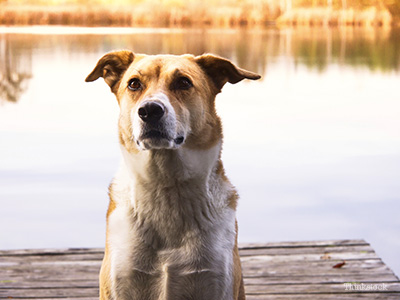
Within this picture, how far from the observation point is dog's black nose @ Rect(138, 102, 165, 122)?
2176mm

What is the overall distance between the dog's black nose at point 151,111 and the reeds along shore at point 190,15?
23.0 feet

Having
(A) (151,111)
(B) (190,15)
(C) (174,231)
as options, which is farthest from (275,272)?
(B) (190,15)

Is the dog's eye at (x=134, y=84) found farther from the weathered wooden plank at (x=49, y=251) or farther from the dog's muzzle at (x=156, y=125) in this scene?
the weathered wooden plank at (x=49, y=251)

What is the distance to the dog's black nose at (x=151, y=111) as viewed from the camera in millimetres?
2176

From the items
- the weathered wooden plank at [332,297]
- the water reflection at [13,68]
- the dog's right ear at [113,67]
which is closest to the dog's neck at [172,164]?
the dog's right ear at [113,67]

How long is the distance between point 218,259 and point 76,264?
5.53ft

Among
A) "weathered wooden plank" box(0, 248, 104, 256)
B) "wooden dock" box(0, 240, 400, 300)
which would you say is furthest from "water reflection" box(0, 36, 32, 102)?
"wooden dock" box(0, 240, 400, 300)

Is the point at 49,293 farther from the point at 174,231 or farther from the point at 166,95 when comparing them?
the point at 166,95

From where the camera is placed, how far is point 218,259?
92.4 inches

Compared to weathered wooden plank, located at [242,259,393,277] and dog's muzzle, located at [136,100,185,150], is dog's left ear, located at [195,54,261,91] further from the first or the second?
weathered wooden plank, located at [242,259,393,277]

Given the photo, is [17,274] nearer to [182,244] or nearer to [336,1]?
[182,244]

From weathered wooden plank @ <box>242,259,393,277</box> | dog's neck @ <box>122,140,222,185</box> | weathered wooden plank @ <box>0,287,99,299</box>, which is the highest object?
dog's neck @ <box>122,140,222,185</box>

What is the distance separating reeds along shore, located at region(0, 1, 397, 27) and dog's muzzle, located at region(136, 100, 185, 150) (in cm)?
698

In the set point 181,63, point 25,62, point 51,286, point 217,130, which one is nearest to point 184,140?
point 217,130
